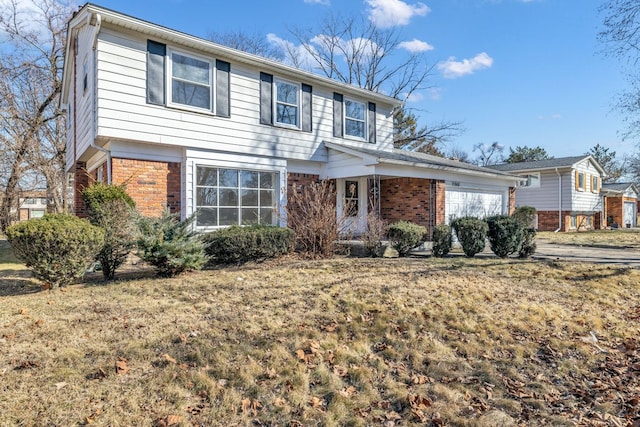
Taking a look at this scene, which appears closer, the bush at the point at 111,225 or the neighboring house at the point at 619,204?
the bush at the point at 111,225

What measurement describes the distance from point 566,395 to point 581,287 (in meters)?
4.22

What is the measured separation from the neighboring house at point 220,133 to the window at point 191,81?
1.0 inches

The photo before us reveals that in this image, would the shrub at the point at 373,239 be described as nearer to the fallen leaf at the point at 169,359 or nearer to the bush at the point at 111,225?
the bush at the point at 111,225

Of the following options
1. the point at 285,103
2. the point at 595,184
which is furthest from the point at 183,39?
the point at 595,184

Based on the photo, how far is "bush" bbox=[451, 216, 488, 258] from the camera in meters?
9.77

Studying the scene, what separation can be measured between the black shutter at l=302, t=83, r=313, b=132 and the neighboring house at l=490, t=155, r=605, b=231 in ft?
57.4

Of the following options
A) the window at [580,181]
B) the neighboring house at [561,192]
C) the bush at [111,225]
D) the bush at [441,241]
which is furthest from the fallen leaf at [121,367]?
the window at [580,181]

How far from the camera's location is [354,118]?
1345 centimetres

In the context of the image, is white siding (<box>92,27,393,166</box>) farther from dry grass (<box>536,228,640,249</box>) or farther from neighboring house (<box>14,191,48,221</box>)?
neighboring house (<box>14,191,48,221</box>)

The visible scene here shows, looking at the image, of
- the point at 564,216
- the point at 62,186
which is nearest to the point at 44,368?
the point at 62,186

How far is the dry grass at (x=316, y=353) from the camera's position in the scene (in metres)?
3.15

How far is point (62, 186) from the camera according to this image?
24250 millimetres

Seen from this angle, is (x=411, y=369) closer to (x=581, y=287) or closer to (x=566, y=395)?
(x=566, y=395)

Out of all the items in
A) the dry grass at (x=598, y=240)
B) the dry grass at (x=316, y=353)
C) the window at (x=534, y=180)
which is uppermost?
the window at (x=534, y=180)
